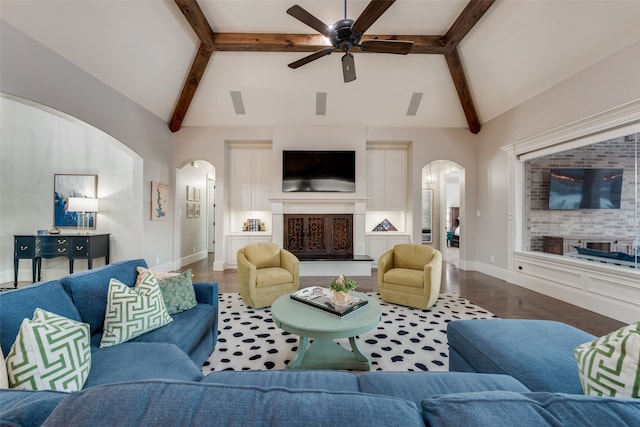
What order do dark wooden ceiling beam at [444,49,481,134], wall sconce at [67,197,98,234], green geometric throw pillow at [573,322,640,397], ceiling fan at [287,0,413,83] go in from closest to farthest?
green geometric throw pillow at [573,322,640,397] → ceiling fan at [287,0,413,83] → wall sconce at [67,197,98,234] → dark wooden ceiling beam at [444,49,481,134]

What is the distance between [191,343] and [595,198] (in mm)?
5932

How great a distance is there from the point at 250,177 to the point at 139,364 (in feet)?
16.7

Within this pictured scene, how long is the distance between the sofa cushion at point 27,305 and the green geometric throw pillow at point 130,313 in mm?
200

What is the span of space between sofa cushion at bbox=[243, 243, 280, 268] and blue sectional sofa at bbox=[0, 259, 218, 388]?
1485 millimetres

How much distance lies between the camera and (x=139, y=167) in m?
4.73

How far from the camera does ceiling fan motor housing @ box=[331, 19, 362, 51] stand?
2740 mm

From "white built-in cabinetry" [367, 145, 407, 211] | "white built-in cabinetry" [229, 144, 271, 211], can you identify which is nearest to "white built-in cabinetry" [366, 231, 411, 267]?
"white built-in cabinetry" [367, 145, 407, 211]

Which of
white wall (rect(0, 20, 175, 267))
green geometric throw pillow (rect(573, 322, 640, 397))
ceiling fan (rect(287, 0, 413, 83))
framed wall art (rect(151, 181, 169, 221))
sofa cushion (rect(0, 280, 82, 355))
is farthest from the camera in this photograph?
framed wall art (rect(151, 181, 169, 221))

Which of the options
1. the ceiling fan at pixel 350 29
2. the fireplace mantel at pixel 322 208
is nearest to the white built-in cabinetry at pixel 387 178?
the fireplace mantel at pixel 322 208

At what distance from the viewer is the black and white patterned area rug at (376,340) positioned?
7.07ft

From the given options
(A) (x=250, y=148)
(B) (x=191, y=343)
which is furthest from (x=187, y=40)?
(B) (x=191, y=343)

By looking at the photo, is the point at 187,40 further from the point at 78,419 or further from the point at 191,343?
the point at 78,419

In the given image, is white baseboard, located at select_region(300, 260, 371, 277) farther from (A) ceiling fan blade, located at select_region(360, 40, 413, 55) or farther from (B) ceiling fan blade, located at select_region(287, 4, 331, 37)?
(B) ceiling fan blade, located at select_region(287, 4, 331, 37)

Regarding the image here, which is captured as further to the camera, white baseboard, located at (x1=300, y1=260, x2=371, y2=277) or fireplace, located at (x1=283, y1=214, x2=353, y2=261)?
fireplace, located at (x1=283, y1=214, x2=353, y2=261)
